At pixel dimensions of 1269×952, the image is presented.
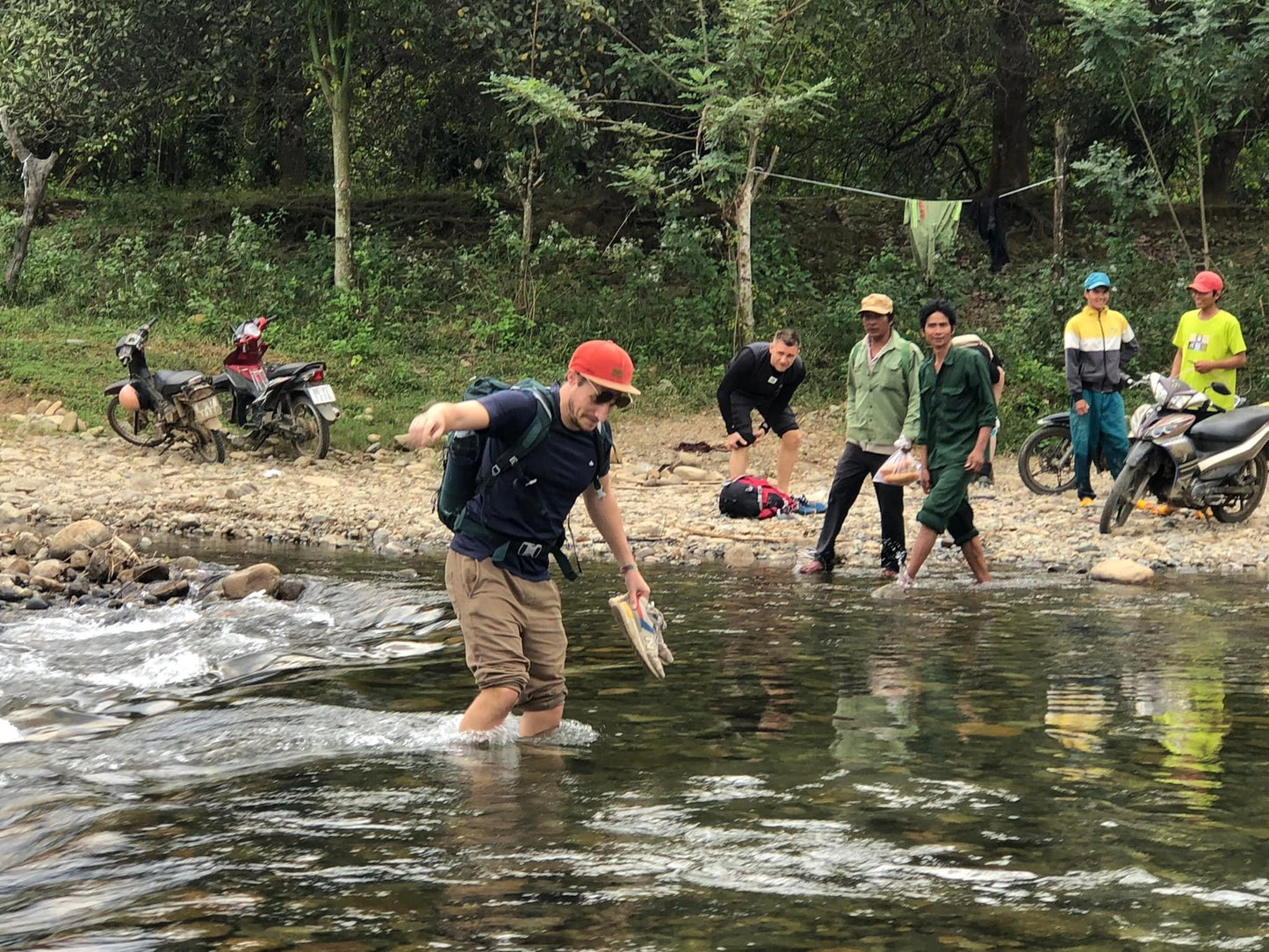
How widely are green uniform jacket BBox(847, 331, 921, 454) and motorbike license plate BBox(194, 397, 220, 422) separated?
7775 millimetres

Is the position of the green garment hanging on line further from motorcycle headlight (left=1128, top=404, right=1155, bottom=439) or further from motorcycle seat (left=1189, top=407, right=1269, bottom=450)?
motorcycle seat (left=1189, top=407, right=1269, bottom=450)

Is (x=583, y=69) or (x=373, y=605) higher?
(x=583, y=69)

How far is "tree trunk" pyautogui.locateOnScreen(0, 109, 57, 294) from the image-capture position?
2095cm

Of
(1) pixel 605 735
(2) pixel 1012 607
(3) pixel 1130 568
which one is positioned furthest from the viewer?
(3) pixel 1130 568

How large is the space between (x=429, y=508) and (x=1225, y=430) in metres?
6.71

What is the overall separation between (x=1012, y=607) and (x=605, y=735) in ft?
12.6

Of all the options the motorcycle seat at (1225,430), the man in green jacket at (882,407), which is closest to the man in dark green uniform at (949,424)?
the man in green jacket at (882,407)

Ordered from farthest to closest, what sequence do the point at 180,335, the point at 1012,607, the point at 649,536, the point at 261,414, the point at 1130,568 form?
the point at 180,335
the point at 261,414
the point at 649,536
the point at 1130,568
the point at 1012,607

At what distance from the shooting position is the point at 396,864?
447 cm

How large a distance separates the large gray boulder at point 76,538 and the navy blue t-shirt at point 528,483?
6.50 metres

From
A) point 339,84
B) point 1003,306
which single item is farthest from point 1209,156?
point 339,84

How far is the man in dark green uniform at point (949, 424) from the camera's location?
364 inches

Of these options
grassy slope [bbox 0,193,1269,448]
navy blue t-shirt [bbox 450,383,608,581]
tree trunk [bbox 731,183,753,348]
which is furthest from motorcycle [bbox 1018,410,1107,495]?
navy blue t-shirt [bbox 450,383,608,581]

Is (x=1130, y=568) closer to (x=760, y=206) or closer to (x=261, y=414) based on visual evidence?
(x=261, y=414)
